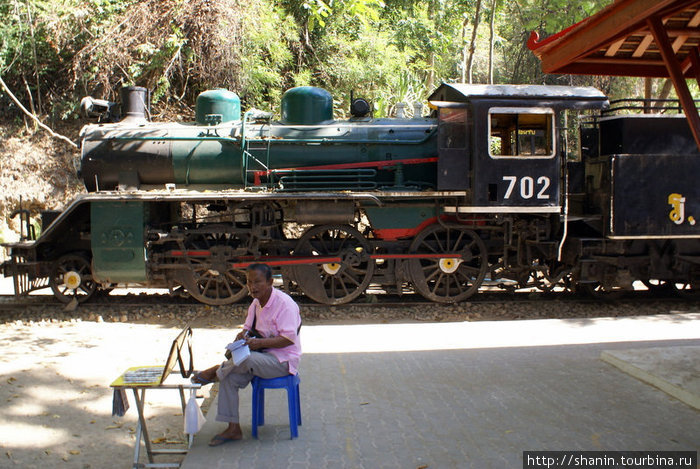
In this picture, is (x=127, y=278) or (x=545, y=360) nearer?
(x=545, y=360)

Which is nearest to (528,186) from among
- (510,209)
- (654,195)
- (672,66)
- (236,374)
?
(510,209)

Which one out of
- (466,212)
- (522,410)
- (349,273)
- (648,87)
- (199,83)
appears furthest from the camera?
(199,83)

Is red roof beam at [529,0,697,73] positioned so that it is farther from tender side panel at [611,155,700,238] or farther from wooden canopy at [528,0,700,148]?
tender side panel at [611,155,700,238]

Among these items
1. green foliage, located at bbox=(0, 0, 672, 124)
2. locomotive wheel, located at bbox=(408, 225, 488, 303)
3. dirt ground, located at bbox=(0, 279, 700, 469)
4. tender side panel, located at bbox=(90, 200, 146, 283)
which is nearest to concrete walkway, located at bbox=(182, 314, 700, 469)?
dirt ground, located at bbox=(0, 279, 700, 469)

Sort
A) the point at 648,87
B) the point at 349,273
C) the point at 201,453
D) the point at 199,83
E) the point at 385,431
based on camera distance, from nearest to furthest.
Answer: the point at 201,453 < the point at 385,431 < the point at 349,273 < the point at 648,87 < the point at 199,83

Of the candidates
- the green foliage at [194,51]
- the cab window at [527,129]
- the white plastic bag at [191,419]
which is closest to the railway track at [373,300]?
the cab window at [527,129]

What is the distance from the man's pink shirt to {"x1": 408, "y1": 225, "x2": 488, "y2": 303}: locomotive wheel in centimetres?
471

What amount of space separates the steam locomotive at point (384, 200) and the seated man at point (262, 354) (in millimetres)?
4097

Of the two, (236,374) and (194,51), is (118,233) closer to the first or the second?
(236,374)

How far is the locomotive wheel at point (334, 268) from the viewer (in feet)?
28.0

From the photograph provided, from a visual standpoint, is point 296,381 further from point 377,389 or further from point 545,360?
point 545,360

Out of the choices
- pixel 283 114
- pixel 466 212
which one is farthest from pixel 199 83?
pixel 466 212

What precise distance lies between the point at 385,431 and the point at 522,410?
1.15m

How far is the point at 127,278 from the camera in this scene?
27.3ft
